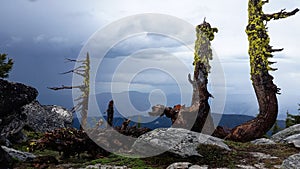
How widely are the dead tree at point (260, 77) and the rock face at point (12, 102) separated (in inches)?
351

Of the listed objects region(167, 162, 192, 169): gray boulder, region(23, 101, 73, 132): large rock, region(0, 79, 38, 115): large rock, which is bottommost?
region(167, 162, 192, 169): gray boulder

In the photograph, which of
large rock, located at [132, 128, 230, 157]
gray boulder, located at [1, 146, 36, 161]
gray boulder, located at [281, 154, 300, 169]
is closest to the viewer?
gray boulder, located at [281, 154, 300, 169]

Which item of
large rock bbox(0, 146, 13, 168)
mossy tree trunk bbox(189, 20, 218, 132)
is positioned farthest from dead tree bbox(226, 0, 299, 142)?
large rock bbox(0, 146, 13, 168)

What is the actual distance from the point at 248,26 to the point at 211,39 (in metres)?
1.88

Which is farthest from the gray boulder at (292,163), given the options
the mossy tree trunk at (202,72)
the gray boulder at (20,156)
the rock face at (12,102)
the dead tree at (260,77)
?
the rock face at (12,102)

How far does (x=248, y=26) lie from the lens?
1764cm

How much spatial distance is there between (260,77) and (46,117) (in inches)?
526

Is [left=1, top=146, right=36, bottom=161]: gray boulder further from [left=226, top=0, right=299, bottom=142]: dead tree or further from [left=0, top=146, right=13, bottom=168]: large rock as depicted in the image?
[left=226, top=0, right=299, bottom=142]: dead tree

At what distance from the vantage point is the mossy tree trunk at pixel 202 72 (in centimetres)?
1691

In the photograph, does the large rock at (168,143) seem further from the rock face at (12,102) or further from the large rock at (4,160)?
the rock face at (12,102)

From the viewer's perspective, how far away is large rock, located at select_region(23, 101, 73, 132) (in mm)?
22547

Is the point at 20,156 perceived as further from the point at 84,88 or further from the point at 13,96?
the point at 84,88

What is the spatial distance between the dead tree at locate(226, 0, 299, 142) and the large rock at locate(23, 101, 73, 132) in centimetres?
1149

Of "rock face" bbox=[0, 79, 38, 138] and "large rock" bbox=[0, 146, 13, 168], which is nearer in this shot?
"large rock" bbox=[0, 146, 13, 168]
